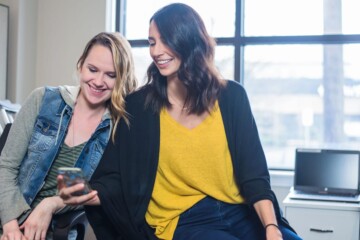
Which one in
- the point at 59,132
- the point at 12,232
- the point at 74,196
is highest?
the point at 59,132

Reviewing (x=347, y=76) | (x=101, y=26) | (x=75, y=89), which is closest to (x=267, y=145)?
(x=347, y=76)

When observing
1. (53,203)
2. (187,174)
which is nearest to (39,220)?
(53,203)

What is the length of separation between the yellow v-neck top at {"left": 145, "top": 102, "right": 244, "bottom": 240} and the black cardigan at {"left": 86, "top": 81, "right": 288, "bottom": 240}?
1.1 inches

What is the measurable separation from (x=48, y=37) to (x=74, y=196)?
261 centimetres

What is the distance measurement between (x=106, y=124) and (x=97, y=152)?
100 mm

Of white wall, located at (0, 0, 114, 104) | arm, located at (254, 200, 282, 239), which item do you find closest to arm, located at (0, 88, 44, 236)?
arm, located at (254, 200, 282, 239)

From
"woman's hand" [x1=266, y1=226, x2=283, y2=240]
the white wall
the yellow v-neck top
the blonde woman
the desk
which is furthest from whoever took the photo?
the white wall

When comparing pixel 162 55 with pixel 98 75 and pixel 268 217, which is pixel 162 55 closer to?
pixel 98 75

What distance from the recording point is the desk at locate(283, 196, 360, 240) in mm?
2391

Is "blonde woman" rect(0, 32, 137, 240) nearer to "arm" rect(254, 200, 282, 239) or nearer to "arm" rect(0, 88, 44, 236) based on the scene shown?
"arm" rect(0, 88, 44, 236)

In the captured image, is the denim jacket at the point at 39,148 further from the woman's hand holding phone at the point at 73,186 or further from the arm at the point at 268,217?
the arm at the point at 268,217

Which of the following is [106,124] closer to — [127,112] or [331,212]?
[127,112]

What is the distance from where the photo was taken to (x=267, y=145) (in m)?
3.33

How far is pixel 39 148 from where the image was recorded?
5.25 feet
